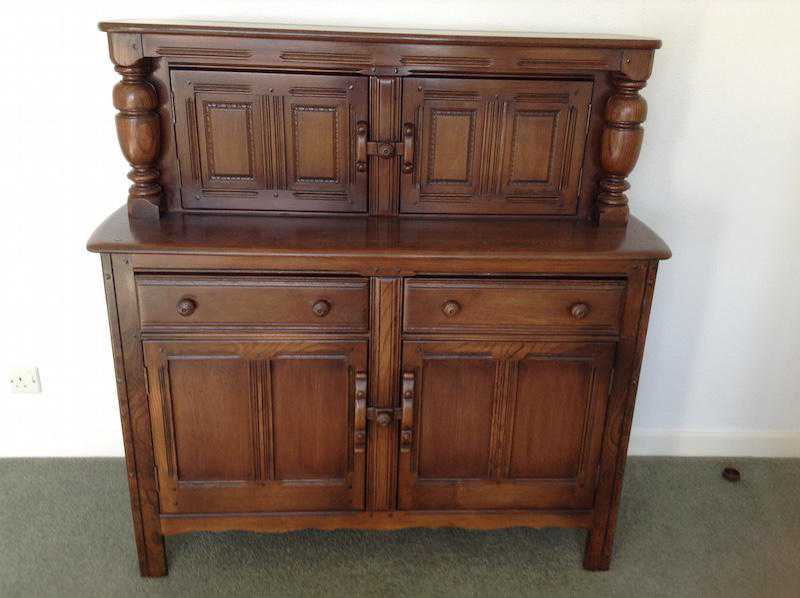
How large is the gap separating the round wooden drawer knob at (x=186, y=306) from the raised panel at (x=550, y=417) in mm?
805

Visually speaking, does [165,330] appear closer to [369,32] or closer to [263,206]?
[263,206]

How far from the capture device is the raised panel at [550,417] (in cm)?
183

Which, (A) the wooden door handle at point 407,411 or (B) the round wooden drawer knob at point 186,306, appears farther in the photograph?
(A) the wooden door handle at point 407,411

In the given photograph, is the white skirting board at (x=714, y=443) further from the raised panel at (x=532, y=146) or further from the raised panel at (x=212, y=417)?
the raised panel at (x=212, y=417)

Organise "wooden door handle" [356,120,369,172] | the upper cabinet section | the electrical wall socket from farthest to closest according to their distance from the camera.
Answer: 1. the electrical wall socket
2. "wooden door handle" [356,120,369,172]
3. the upper cabinet section

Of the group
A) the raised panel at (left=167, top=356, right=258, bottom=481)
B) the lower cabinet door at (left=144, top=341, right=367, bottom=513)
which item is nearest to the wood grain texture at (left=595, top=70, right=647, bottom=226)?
the lower cabinet door at (left=144, top=341, right=367, bottom=513)

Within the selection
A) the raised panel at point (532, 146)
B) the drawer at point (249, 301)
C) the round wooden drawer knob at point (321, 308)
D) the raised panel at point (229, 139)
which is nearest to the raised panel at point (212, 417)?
the drawer at point (249, 301)

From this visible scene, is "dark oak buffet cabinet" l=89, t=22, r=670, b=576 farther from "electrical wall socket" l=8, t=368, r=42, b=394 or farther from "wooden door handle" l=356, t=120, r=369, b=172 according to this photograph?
"electrical wall socket" l=8, t=368, r=42, b=394

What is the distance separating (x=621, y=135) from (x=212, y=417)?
1.26 m

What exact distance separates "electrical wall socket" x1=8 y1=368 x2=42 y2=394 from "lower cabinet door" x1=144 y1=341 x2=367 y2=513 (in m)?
0.75

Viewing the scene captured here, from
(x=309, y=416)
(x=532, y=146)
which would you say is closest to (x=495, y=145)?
(x=532, y=146)

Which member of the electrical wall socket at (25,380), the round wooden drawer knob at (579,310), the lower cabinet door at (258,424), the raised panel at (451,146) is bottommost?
the electrical wall socket at (25,380)

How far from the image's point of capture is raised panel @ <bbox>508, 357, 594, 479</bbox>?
183cm

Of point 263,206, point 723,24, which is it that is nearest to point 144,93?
point 263,206
